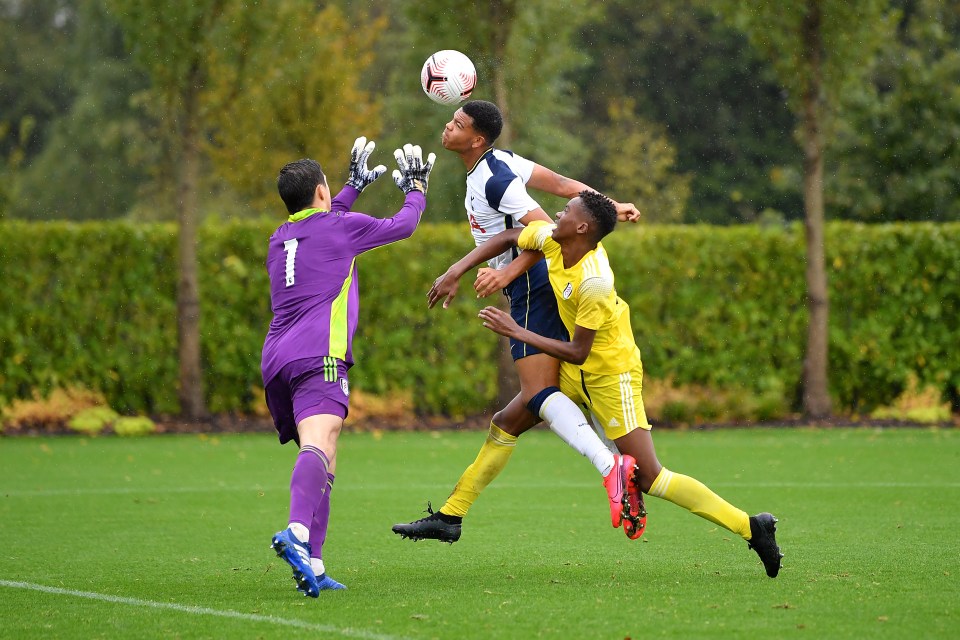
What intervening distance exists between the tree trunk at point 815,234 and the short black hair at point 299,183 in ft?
36.7

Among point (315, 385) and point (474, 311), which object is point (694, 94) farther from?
point (315, 385)

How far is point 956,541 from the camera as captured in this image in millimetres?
7660

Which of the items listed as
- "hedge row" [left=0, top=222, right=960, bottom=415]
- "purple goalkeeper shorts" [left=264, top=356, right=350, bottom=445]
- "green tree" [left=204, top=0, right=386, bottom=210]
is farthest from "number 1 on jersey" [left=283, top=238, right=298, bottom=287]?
"green tree" [left=204, top=0, right=386, bottom=210]

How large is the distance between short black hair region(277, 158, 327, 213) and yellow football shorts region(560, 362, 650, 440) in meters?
1.75

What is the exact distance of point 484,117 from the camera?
7.26m

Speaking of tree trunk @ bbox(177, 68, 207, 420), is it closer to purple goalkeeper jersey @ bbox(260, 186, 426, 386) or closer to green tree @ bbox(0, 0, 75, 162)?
purple goalkeeper jersey @ bbox(260, 186, 426, 386)

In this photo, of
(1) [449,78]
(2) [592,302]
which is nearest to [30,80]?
(1) [449,78]

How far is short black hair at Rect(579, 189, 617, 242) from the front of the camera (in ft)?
21.8

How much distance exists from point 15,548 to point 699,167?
31.2 metres

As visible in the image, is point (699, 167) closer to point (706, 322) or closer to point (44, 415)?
point (706, 322)

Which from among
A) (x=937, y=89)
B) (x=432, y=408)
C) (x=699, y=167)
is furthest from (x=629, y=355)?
(x=699, y=167)

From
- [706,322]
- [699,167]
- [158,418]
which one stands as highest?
[699,167]

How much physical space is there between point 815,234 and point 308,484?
11.8 meters

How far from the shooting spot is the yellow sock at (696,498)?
6.54 metres
